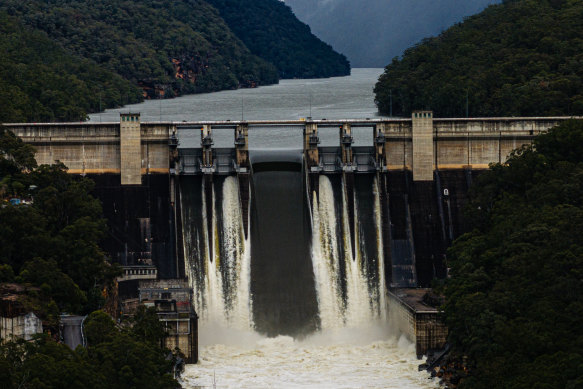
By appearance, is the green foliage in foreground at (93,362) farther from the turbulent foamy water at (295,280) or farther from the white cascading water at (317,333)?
the turbulent foamy water at (295,280)

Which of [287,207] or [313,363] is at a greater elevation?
[287,207]

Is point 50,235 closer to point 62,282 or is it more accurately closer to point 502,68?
point 62,282

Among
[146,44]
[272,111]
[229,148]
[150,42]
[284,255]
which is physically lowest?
[284,255]

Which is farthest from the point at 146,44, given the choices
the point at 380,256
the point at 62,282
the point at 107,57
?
the point at 62,282

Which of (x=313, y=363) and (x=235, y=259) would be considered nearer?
(x=313, y=363)

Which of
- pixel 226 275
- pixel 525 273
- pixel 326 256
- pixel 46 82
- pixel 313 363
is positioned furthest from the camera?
pixel 46 82

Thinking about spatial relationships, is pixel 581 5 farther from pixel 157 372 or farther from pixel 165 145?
pixel 157 372

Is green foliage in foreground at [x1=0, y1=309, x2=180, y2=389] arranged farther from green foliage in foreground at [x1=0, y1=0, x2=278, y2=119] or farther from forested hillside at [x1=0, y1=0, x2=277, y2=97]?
forested hillside at [x1=0, y1=0, x2=277, y2=97]
